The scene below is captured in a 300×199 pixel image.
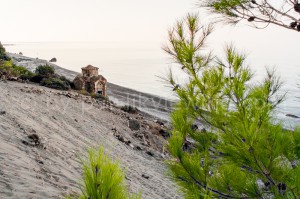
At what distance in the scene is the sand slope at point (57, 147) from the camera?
20.5 feet

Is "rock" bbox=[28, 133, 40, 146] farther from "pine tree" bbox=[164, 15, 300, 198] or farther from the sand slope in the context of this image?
"pine tree" bbox=[164, 15, 300, 198]

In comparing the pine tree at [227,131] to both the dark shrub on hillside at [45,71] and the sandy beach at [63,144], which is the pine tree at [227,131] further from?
the dark shrub on hillside at [45,71]

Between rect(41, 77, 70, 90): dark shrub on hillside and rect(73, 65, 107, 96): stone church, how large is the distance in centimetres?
186

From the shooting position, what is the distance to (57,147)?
9461 mm

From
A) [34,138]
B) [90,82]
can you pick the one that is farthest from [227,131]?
[90,82]

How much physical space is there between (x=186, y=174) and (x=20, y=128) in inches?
282

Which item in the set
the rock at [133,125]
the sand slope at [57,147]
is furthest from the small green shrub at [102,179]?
the rock at [133,125]

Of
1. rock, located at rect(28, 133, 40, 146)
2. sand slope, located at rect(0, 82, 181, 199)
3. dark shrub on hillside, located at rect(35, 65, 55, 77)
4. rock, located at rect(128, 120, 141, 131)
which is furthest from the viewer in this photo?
dark shrub on hillside, located at rect(35, 65, 55, 77)

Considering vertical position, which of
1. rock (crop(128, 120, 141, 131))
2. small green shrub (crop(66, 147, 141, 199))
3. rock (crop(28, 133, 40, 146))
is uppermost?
small green shrub (crop(66, 147, 141, 199))

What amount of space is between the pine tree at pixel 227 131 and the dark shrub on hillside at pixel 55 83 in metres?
21.8

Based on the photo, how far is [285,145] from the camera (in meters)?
3.58

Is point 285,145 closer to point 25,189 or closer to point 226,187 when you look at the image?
point 226,187

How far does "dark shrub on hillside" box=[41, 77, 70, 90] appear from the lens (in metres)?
24.8

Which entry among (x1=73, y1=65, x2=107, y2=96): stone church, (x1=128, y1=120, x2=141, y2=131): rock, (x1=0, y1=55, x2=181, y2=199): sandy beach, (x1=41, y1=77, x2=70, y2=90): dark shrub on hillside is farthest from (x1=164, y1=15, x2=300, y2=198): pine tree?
(x1=73, y1=65, x2=107, y2=96): stone church
